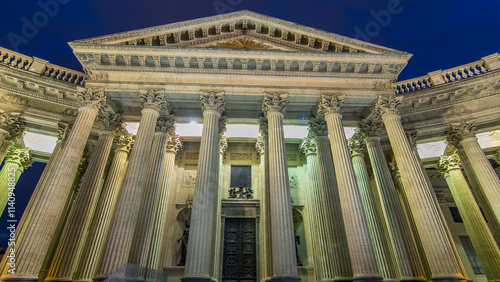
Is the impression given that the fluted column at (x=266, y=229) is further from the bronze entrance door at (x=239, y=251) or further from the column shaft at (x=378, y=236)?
the column shaft at (x=378, y=236)

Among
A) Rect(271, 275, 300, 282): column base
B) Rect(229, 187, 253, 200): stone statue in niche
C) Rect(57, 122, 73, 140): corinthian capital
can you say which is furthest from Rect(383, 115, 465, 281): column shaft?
Rect(57, 122, 73, 140): corinthian capital

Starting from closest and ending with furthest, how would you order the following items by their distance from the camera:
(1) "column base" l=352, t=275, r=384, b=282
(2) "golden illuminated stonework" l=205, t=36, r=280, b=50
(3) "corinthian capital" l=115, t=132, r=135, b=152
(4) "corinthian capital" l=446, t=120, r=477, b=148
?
(1) "column base" l=352, t=275, r=384, b=282 < (2) "golden illuminated stonework" l=205, t=36, r=280, b=50 < (4) "corinthian capital" l=446, t=120, r=477, b=148 < (3) "corinthian capital" l=115, t=132, r=135, b=152

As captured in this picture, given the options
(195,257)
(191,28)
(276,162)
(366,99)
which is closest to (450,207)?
(366,99)

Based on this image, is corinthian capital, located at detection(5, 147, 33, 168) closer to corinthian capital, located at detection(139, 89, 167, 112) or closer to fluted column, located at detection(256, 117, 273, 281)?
corinthian capital, located at detection(139, 89, 167, 112)

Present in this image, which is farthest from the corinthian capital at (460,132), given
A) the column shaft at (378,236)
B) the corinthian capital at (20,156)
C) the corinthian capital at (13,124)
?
the corinthian capital at (20,156)

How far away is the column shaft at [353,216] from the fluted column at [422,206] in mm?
2076

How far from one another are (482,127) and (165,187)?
17.6m

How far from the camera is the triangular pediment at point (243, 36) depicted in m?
12.8

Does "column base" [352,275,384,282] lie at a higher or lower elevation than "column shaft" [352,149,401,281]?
lower

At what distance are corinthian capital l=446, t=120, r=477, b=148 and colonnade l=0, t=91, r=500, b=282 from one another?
Result: 0.24ft

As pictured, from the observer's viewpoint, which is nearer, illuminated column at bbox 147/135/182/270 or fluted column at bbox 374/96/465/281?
fluted column at bbox 374/96/465/281

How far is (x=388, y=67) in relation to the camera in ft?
42.0

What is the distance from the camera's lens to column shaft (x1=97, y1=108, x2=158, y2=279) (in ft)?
29.1

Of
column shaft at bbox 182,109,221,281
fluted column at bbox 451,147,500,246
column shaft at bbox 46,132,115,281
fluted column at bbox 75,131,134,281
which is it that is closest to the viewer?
column shaft at bbox 182,109,221,281
